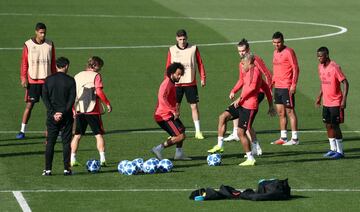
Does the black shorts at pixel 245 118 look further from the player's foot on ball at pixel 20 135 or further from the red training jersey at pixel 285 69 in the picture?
the player's foot on ball at pixel 20 135

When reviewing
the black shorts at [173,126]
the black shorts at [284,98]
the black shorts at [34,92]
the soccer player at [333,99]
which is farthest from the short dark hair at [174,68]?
the black shorts at [34,92]

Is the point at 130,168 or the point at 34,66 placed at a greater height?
the point at 34,66

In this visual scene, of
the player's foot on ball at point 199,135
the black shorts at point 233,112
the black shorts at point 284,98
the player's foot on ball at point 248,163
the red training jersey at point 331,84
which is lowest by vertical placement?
the player's foot on ball at point 248,163

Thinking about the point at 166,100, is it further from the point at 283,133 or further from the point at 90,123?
the point at 283,133

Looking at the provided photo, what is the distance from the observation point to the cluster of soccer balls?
23938 mm

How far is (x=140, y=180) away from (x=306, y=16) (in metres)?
31.3

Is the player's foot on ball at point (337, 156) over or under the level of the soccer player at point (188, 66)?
under

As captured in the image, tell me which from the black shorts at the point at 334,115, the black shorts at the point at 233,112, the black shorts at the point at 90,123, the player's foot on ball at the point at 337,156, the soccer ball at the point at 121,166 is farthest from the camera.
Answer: the black shorts at the point at 233,112

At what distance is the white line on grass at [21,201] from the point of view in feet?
67.9

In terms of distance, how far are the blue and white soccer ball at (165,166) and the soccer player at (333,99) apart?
13.2 ft

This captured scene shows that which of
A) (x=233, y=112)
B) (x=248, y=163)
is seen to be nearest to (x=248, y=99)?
(x=233, y=112)

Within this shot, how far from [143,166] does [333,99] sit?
498cm

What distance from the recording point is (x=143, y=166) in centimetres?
2409

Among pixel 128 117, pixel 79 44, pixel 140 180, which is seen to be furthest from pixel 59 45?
pixel 140 180
